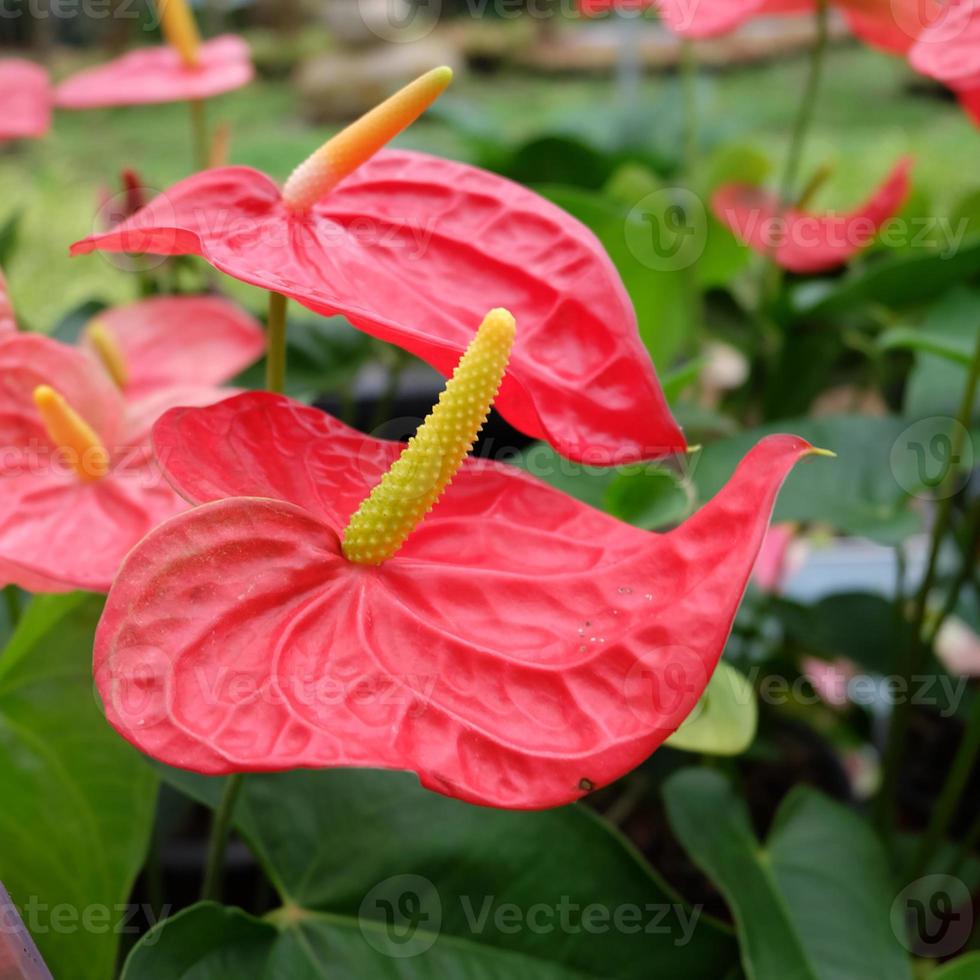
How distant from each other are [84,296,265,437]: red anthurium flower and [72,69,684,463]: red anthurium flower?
244 mm

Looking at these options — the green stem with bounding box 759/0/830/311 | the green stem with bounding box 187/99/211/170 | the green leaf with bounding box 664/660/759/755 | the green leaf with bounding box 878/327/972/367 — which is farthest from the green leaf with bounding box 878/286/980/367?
the green stem with bounding box 187/99/211/170

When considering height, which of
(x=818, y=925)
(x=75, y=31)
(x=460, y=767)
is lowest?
(x=75, y=31)

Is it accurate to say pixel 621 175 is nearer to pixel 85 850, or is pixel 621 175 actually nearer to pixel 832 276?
pixel 832 276

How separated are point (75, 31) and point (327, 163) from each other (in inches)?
167

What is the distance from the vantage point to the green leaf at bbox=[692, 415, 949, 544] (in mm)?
597

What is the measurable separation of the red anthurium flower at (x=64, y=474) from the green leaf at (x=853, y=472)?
30cm

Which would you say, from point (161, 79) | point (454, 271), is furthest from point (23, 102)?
point (454, 271)

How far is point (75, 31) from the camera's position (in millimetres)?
4035

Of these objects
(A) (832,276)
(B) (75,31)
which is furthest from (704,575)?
(B) (75,31)

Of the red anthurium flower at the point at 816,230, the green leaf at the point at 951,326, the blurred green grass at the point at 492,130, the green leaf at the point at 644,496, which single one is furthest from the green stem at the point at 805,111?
the green leaf at the point at 644,496

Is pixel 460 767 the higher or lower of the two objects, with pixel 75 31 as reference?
higher

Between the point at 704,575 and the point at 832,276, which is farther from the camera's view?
the point at 832,276

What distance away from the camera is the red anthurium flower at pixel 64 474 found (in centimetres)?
41

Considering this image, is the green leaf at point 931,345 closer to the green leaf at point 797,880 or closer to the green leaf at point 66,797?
the green leaf at point 797,880
